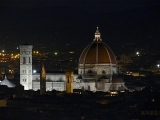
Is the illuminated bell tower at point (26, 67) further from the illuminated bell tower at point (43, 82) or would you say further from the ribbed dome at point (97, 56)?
the ribbed dome at point (97, 56)

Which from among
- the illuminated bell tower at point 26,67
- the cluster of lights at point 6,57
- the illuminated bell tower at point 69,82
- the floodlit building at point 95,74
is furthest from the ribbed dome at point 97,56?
the cluster of lights at point 6,57

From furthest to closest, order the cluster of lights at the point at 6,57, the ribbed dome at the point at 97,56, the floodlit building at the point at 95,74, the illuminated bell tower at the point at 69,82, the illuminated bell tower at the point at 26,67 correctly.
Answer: the cluster of lights at the point at 6,57 < the illuminated bell tower at the point at 26,67 < the ribbed dome at the point at 97,56 < the floodlit building at the point at 95,74 < the illuminated bell tower at the point at 69,82

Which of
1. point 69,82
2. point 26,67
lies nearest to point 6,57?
point 26,67

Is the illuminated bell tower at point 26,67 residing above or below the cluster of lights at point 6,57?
below

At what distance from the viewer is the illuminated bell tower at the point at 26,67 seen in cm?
11544

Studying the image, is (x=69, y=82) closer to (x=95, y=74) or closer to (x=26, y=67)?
(x=95, y=74)

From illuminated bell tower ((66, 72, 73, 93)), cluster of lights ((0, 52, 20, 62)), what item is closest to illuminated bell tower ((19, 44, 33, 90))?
illuminated bell tower ((66, 72, 73, 93))

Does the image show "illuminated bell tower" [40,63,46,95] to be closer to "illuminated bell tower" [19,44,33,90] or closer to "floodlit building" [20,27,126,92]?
"floodlit building" [20,27,126,92]

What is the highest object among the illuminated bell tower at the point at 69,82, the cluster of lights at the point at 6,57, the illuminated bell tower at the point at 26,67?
the cluster of lights at the point at 6,57

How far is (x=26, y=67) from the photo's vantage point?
116 m

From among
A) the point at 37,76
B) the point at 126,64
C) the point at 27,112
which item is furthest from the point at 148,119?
the point at 126,64

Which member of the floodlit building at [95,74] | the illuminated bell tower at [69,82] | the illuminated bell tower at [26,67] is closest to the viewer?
the illuminated bell tower at [69,82]

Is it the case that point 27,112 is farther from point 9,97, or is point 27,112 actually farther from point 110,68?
point 110,68

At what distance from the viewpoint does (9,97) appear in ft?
347
